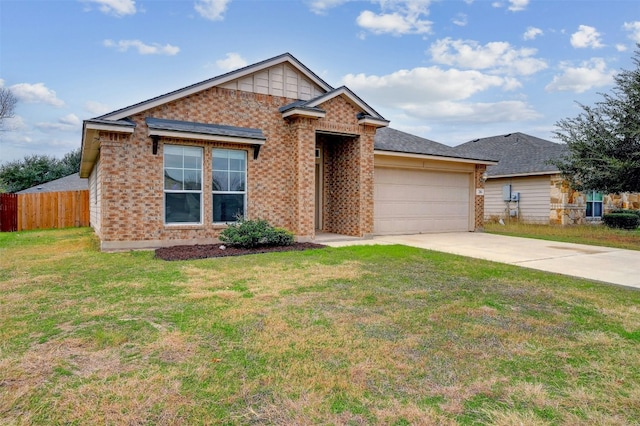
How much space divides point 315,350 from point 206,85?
8.82m

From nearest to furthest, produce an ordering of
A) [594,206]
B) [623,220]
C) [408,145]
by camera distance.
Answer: [408,145]
[623,220]
[594,206]

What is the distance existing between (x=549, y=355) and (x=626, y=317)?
1976mm

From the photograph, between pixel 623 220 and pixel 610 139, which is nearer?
pixel 610 139

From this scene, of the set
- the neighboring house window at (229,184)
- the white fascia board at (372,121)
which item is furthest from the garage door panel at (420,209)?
the neighboring house window at (229,184)

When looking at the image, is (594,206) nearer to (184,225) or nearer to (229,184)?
(229,184)

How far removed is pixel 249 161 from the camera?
1110cm

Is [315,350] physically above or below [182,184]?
below

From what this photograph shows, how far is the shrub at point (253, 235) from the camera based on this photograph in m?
9.89

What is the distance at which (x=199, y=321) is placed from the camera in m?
4.30

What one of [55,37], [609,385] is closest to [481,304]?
[609,385]

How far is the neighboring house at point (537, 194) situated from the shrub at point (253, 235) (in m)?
11.8

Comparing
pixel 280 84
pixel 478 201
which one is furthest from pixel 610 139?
pixel 280 84

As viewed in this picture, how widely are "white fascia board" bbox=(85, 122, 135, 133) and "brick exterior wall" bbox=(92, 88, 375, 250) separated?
0.26 metres

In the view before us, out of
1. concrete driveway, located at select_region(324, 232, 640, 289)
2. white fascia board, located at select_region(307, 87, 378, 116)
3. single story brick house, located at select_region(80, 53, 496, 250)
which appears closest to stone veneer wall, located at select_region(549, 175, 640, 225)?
concrete driveway, located at select_region(324, 232, 640, 289)
